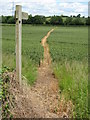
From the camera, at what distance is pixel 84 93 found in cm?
284

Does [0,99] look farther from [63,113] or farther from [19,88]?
[63,113]

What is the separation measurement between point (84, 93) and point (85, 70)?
1142 mm

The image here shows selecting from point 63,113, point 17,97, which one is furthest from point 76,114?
point 17,97

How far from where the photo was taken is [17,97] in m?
2.52

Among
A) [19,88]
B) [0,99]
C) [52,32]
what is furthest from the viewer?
[52,32]

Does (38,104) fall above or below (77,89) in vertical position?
below

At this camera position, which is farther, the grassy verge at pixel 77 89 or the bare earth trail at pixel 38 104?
the grassy verge at pixel 77 89

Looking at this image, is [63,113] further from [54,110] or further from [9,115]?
[9,115]

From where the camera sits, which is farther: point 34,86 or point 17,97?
point 34,86

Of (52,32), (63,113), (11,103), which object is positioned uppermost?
(52,32)

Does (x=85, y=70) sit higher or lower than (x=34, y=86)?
higher

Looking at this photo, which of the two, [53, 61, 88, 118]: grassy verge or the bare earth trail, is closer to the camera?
the bare earth trail

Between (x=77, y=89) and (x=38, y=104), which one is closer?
(x=38, y=104)

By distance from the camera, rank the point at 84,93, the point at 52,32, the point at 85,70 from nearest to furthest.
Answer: the point at 84,93, the point at 85,70, the point at 52,32
